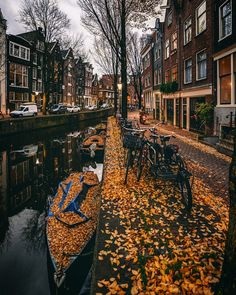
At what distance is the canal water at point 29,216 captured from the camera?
17.6ft

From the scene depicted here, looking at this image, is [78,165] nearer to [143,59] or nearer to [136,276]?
[136,276]

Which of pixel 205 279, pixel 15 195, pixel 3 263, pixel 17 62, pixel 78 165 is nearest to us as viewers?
pixel 205 279

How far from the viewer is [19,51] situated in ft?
145

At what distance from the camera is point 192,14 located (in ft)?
64.8

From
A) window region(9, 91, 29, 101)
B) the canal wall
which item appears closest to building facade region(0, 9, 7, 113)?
window region(9, 91, 29, 101)

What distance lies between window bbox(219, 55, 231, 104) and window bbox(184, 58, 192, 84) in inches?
230

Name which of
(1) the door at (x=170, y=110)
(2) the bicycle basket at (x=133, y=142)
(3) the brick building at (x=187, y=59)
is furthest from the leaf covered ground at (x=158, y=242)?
(1) the door at (x=170, y=110)

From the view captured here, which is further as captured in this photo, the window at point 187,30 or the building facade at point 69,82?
the building facade at point 69,82

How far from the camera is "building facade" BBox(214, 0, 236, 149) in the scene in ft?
43.1

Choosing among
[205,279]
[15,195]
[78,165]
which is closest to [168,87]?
[78,165]

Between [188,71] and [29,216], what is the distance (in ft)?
58.3

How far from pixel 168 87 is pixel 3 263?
22.1 metres

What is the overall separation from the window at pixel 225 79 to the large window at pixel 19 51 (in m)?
38.0

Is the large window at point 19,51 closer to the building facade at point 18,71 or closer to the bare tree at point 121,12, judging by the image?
the building facade at point 18,71
